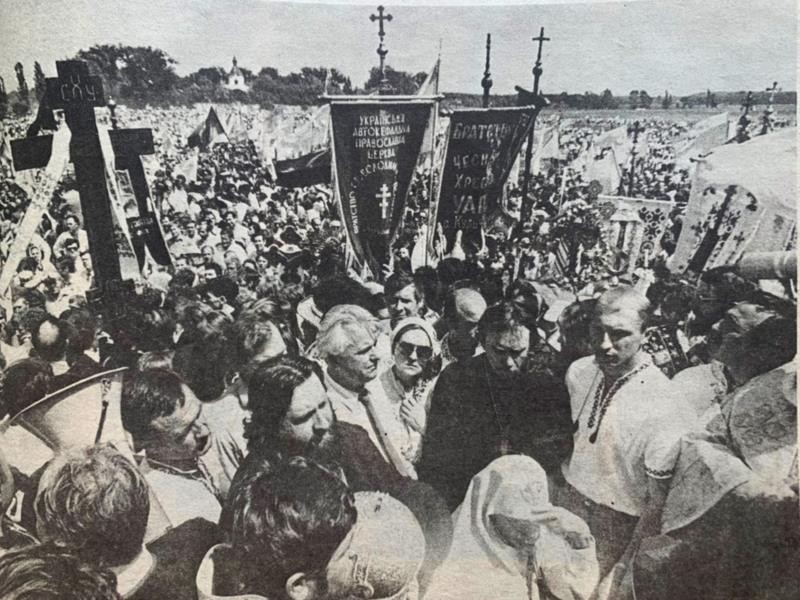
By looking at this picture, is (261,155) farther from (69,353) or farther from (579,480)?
(579,480)

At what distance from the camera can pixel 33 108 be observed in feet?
16.7

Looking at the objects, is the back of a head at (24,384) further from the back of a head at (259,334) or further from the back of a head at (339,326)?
the back of a head at (339,326)

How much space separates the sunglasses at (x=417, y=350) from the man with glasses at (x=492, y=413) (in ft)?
0.66

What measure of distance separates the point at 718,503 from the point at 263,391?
12.1ft

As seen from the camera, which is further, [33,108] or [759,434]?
[759,434]

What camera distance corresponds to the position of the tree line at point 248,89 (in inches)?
201

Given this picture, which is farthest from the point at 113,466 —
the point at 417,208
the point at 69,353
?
the point at 417,208

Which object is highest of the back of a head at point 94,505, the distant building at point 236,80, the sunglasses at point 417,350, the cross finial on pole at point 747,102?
the distant building at point 236,80

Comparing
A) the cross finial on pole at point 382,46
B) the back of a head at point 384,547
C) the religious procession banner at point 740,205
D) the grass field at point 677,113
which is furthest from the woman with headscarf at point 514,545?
the cross finial on pole at point 382,46

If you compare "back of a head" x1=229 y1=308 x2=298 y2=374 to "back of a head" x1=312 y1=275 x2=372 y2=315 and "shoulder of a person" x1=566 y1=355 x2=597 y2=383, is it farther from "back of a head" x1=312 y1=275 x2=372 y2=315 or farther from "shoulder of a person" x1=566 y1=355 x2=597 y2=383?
"shoulder of a person" x1=566 y1=355 x2=597 y2=383

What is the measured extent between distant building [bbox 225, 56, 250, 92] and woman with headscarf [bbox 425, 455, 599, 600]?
3.55 metres

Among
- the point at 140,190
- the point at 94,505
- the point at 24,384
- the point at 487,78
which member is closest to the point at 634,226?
the point at 487,78

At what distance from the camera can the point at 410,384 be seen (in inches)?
224

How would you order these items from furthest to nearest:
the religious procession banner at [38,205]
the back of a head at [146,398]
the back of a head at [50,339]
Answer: the back of a head at [146,398], the back of a head at [50,339], the religious procession banner at [38,205]
